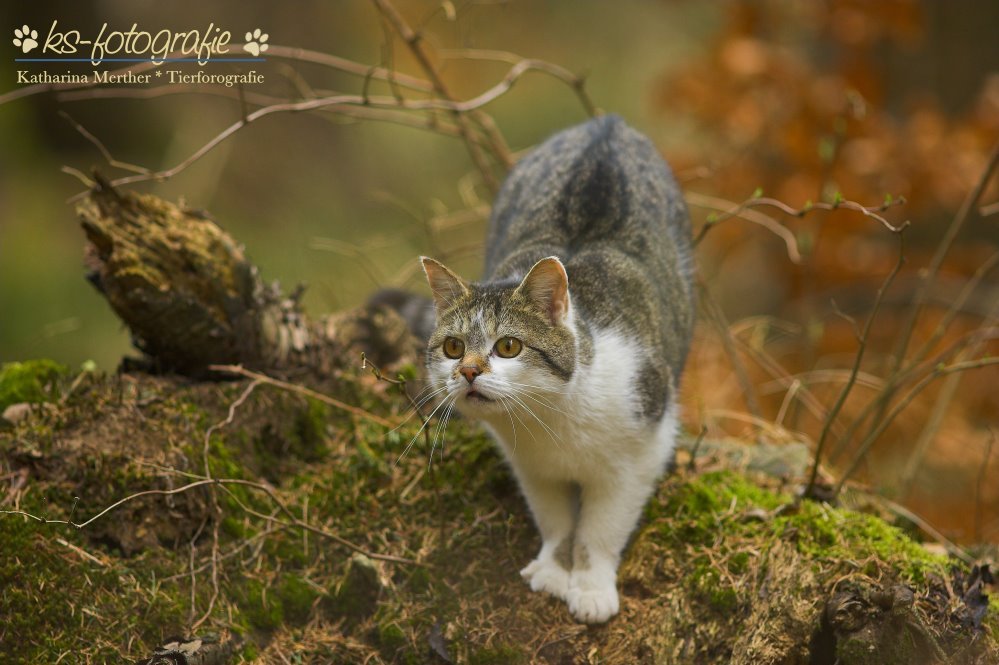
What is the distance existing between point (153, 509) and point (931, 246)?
22.6 feet

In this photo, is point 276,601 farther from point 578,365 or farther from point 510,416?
point 578,365

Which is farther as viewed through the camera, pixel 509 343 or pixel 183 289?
pixel 183 289

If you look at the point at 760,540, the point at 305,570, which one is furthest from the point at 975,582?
the point at 305,570

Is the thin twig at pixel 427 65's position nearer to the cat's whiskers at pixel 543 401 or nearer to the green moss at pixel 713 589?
the cat's whiskers at pixel 543 401

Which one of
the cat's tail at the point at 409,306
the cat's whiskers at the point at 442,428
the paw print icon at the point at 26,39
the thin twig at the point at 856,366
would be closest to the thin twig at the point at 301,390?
the cat's whiskers at the point at 442,428

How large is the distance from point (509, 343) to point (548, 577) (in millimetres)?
987

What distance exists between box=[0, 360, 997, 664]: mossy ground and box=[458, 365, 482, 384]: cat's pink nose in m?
0.73

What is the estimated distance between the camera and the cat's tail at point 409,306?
492 cm

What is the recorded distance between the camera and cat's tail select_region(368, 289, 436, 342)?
4922mm

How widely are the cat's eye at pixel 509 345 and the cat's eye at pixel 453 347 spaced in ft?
0.45

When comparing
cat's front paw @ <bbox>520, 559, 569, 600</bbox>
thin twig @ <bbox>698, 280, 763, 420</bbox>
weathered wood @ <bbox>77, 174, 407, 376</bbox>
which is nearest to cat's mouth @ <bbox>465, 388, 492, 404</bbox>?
cat's front paw @ <bbox>520, 559, 569, 600</bbox>

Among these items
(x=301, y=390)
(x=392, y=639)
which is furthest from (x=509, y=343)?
(x=392, y=639)

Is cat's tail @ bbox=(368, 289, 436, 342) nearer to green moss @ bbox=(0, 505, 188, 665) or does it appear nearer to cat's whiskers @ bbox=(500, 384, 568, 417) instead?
cat's whiskers @ bbox=(500, 384, 568, 417)

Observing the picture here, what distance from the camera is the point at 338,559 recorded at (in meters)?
3.58
